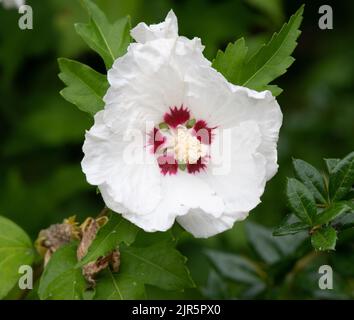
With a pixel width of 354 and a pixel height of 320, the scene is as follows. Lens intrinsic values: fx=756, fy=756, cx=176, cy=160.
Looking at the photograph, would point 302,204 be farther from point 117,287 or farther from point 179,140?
point 117,287

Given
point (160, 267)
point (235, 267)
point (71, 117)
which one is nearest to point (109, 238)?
point (160, 267)

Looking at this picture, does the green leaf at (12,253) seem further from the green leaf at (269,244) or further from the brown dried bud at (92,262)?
the green leaf at (269,244)

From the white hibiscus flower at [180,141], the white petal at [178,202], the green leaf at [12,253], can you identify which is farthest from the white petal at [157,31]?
the green leaf at [12,253]

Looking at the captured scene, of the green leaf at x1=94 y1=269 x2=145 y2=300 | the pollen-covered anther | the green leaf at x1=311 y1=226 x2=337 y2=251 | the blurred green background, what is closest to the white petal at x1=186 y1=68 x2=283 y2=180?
the pollen-covered anther

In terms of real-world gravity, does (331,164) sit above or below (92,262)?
above
